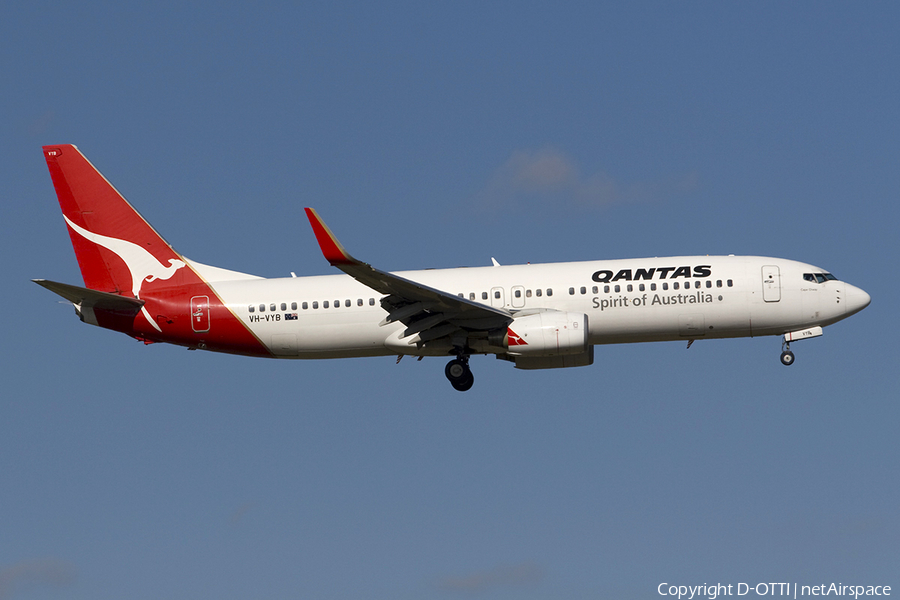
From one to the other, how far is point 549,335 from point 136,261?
53.2 ft

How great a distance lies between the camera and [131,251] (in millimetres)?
43219

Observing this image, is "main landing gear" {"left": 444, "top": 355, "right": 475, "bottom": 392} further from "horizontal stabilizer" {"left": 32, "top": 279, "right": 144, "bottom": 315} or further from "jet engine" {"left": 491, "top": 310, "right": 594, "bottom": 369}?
"horizontal stabilizer" {"left": 32, "top": 279, "right": 144, "bottom": 315}

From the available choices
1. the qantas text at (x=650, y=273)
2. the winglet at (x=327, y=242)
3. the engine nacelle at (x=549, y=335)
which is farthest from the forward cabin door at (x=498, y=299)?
the winglet at (x=327, y=242)

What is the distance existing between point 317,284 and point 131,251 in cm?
778

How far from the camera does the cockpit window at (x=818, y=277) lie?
131 ft

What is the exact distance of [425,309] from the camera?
38125 mm

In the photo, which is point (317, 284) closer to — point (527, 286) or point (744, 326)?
point (527, 286)

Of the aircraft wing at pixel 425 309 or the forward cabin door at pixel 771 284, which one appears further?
the forward cabin door at pixel 771 284

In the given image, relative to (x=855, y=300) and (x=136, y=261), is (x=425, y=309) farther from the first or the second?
(x=855, y=300)

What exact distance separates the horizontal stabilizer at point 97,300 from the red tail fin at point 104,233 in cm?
96

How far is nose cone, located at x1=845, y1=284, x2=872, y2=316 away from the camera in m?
40.0

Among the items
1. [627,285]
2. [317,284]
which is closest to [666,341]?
[627,285]

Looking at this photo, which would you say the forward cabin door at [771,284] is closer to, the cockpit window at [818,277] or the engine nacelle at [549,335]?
the cockpit window at [818,277]

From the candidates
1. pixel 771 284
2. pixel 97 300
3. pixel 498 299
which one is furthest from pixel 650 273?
pixel 97 300
